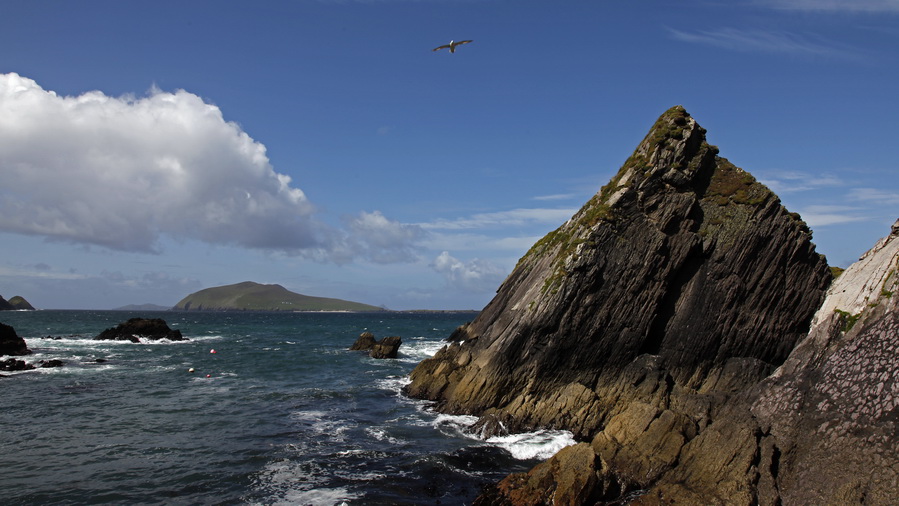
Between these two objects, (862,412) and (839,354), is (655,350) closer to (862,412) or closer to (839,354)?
(839,354)

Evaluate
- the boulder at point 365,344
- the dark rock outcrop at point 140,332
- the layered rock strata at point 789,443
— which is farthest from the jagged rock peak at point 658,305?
the dark rock outcrop at point 140,332

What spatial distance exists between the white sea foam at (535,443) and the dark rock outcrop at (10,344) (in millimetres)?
59092

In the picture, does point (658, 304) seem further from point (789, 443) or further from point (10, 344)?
point (10, 344)

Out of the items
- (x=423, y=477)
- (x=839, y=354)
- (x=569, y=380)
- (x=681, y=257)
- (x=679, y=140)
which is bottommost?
(x=423, y=477)

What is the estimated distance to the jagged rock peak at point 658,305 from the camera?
30016 millimetres

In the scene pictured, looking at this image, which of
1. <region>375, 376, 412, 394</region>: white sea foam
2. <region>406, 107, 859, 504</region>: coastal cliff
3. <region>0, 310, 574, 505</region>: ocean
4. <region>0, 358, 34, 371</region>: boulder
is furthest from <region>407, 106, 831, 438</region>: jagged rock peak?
<region>0, 358, 34, 371</region>: boulder

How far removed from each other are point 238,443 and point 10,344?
5009 cm

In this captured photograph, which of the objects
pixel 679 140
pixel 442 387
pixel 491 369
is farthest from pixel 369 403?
pixel 679 140

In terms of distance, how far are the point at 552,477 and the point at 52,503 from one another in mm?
17568

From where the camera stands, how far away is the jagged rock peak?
30016mm

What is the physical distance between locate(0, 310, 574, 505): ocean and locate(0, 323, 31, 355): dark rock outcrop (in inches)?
609

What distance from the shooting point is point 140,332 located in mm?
90625

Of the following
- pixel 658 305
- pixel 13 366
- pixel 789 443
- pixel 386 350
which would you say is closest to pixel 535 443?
pixel 789 443

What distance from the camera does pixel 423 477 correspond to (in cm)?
2195
